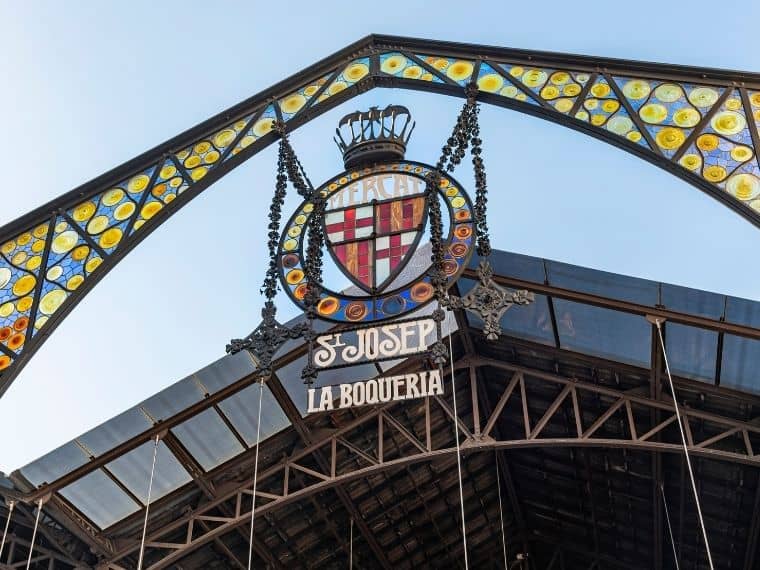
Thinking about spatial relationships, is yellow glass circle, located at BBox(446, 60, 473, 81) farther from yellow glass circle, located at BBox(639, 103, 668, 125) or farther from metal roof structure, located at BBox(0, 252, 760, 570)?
metal roof structure, located at BBox(0, 252, 760, 570)

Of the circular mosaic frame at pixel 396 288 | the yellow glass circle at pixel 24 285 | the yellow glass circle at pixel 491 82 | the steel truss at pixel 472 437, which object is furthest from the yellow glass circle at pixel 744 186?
the steel truss at pixel 472 437

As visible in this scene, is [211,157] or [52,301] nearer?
[52,301]

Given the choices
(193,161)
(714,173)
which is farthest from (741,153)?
(193,161)

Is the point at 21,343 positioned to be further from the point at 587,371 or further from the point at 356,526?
the point at 356,526

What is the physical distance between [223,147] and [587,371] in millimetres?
7998

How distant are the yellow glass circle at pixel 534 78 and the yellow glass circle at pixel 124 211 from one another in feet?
13.2

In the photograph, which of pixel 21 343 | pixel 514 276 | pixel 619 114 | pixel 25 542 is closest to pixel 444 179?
pixel 619 114

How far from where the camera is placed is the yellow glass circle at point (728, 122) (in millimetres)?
8109

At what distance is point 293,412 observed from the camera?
51.1 feet

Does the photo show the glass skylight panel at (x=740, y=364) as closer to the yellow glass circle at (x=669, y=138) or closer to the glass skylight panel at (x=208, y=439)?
the yellow glass circle at (x=669, y=138)

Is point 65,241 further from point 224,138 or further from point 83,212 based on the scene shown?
point 224,138

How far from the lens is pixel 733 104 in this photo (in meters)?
8.24

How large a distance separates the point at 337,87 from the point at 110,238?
284cm

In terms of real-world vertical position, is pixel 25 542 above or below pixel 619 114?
above
